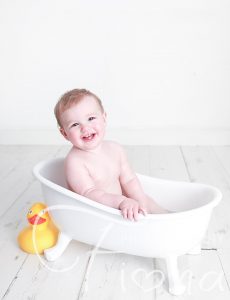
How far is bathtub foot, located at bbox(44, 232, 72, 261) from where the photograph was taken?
102 centimetres

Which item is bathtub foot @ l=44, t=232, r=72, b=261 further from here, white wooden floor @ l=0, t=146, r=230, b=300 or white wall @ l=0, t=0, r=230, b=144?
white wall @ l=0, t=0, r=230, b=144

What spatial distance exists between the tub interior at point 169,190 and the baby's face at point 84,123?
0.16m

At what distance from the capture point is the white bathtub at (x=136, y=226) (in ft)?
2.78

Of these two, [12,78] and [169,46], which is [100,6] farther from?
[12,78]

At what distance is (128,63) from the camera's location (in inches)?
86.4

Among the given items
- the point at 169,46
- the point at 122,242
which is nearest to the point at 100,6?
the point at 169,46

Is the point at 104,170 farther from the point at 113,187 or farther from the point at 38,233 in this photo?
the point at 38,233

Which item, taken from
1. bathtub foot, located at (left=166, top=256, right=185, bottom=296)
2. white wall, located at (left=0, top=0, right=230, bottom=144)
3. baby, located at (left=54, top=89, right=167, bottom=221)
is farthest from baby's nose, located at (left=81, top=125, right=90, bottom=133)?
white wall, located at (left=0, top=0, right=230, bottom=144)

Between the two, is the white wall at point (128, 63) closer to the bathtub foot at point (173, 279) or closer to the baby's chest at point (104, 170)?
the baby's chest at point (104, 170)

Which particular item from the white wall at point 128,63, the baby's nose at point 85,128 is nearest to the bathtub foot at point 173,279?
the baby's nose at point 85,128

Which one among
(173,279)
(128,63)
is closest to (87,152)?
(173,279)

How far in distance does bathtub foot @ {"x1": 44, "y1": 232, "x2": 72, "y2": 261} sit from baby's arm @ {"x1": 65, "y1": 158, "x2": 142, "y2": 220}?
13 cm

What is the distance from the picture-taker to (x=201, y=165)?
72.4 inches

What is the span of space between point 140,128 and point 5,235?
4.16 ft
